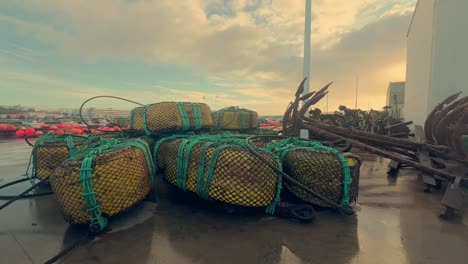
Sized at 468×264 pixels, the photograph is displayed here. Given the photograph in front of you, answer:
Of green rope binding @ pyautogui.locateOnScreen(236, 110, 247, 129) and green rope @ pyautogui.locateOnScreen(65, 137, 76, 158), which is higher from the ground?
green rope binding @ pyautogui.locateOnScreen(236, 110, 247, 129)

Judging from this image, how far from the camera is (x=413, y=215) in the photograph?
281 cm

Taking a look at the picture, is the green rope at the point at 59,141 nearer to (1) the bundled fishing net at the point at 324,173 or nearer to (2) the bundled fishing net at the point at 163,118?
(2) the bundled fishing net at the point at 163,118

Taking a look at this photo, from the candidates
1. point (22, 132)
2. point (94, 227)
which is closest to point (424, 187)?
point (94, 227)

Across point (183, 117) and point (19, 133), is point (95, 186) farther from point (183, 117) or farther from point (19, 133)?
point (19, 133)

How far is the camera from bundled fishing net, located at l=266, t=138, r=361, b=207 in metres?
2.75

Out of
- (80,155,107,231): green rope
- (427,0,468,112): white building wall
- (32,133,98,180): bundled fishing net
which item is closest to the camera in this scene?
(80,155,107,231): green rope

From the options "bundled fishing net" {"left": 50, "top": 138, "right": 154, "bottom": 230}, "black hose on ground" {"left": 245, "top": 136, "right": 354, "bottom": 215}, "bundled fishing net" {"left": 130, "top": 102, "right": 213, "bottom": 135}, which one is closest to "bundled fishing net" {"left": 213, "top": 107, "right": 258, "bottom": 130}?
"bundled fishing net" {"left": 130, "top": 102, "right": 213, "bottom": 135}

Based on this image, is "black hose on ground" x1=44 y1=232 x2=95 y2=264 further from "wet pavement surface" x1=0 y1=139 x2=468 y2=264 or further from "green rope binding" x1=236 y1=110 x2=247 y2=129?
"green rope binding" x1=236 y1=110 x2=247 y2=129

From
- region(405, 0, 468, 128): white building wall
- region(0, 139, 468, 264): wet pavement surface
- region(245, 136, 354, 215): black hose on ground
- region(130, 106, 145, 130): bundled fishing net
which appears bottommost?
region(0, 139, 468, 264): wet pavement surface

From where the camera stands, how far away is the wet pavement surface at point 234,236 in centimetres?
196

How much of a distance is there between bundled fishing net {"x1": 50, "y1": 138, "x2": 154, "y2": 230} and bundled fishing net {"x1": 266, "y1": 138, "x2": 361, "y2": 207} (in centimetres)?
188

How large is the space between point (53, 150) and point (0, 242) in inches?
65.8

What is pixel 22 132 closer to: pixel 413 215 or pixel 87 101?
pixel 87 101

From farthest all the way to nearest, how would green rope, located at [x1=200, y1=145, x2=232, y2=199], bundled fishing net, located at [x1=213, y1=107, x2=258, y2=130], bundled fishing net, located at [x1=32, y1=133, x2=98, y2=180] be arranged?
bundled fishing net, located at [x1=213, y1=107, x2=258, y2=130] < bundled fishing net, located at [x1=32, y1=133, x2=98, y2=180] < green rope, located at [x1=200, y1=145, x2=232, y2=199]
